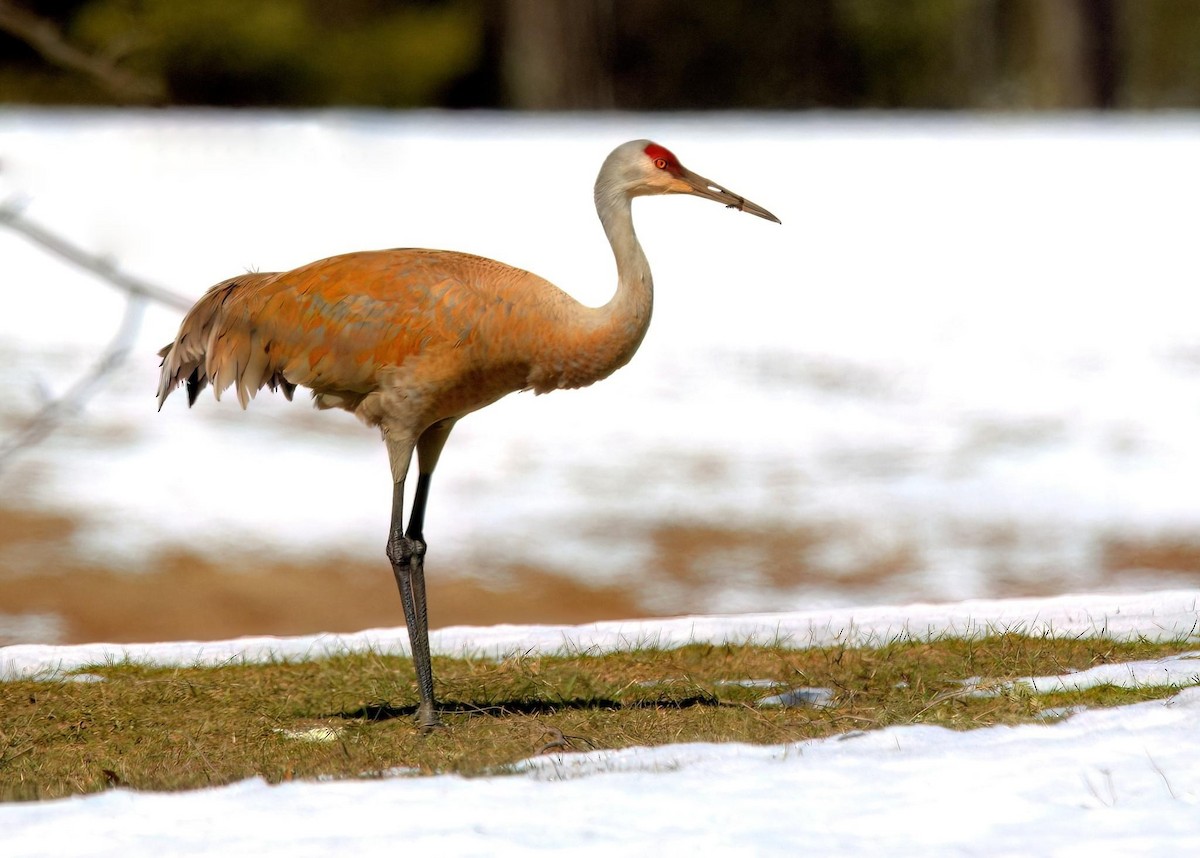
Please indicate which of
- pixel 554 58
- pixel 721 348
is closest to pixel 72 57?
pixel 721 348

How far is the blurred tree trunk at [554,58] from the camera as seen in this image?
2856cm

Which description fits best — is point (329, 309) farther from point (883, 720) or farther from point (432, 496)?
point (432, 496)

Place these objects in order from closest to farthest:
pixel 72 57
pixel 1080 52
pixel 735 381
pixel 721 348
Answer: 1. pixel 72 57
2. pixel 735 381
3. pixel 721 348
4. pixel 1080 52

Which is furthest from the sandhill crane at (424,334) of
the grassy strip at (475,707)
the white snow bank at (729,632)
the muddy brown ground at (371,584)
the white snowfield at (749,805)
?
the muddy brown ground at (371,584)

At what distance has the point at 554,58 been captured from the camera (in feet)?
94.0

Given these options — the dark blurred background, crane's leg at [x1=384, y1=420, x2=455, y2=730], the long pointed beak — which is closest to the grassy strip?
crane's leg at [x1=384, y1=420, x2=455, y2=730]

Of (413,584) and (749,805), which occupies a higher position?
(413,584)

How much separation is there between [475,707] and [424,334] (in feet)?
4.35

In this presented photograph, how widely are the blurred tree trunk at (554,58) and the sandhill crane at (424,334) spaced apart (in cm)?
2179

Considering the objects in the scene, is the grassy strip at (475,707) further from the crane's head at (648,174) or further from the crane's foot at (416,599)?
the crane's head at (648,174)

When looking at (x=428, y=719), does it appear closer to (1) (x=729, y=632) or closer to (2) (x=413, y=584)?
(2) (x=413, y=584)

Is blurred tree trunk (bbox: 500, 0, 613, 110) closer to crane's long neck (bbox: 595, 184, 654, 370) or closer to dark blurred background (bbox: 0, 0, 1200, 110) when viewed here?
dark blurred background (bbox: 0, 0, 1200, 110)

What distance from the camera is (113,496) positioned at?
14.9m

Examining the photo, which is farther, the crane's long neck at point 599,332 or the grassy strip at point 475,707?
the crane's long neck at point 599,332
